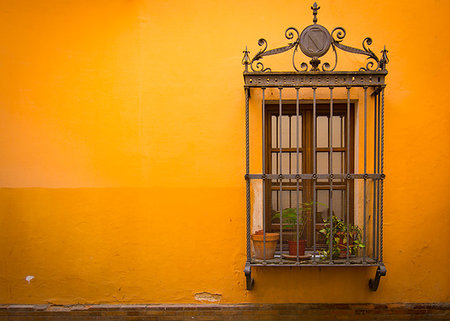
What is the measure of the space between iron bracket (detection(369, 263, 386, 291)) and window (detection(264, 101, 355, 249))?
600mm

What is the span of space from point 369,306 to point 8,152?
14.0 ft

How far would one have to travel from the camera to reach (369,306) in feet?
12.6

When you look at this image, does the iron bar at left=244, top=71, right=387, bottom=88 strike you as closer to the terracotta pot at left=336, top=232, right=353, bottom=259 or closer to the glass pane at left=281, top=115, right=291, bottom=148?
the glass pane at left=281, top=115, right=291, bottom=148

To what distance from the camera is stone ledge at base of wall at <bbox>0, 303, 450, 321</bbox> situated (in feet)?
12.6

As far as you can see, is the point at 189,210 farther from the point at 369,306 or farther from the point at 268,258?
the point at 369,306

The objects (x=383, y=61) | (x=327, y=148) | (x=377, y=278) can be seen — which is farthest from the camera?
(x=327, y=148)

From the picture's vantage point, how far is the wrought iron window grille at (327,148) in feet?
11.6

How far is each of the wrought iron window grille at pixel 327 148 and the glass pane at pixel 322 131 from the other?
45 millimetres

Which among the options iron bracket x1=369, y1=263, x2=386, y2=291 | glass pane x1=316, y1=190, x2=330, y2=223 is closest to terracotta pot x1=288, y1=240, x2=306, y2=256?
glass pane x1=316, y1=190, x2=330, y2=223

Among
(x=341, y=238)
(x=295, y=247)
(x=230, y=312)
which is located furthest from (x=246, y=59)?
(x=230, y=312)

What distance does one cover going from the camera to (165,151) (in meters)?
3.92

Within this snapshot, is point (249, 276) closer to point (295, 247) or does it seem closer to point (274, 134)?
point (295, 247)

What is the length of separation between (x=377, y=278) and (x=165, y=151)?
2550 mm

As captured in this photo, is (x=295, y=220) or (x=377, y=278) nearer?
(x=377, y=278)
